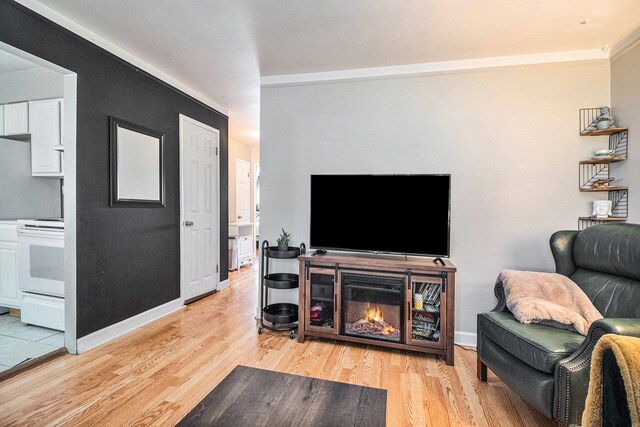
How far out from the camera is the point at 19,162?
10.7 feet

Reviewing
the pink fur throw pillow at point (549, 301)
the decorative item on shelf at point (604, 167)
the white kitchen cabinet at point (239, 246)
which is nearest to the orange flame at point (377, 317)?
the pink fur throw pillow at point (549, 301)

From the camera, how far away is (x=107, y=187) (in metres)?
2.64

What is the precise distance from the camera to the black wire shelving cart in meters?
2.76

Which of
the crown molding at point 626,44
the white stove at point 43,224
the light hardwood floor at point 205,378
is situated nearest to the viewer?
the light hardwood floor at point 205,378

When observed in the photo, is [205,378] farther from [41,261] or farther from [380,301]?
[41,261]

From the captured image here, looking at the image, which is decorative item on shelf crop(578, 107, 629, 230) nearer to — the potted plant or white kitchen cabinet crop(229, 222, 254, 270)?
the potted plant

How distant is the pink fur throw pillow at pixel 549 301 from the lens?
1.74 metres

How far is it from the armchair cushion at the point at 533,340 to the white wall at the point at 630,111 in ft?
4.32

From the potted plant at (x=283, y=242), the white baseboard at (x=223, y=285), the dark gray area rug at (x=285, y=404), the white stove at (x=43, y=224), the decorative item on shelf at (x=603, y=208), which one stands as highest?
the decorative item on shelf at (x=603, y=208)

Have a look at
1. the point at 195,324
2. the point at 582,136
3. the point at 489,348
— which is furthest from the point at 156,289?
the point at 582,136

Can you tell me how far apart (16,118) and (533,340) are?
186 inches

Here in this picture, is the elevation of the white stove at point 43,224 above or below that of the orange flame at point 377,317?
above

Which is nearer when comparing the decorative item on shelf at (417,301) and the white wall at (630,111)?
the white wall at (630,111)

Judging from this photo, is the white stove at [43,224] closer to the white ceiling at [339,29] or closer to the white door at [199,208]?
the white door at [199,208]
